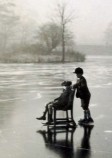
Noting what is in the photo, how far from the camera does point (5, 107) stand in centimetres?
1474

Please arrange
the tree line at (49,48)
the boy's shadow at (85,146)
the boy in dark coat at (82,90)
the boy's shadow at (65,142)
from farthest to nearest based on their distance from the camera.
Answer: the tree line at (49,48), the boy in dark coat at (82,90), the boy's shadow at (65,142), the boy's shadow at (85,146)

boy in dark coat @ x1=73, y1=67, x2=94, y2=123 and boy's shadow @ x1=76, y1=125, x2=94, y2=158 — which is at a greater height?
boy in dark coat @ x1=73, y1=67, x2=94, y2=123

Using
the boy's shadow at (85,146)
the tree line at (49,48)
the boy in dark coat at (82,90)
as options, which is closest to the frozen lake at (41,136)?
the boy's shadow at (85,146)

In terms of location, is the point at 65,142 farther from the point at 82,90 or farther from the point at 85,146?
the point at 82,90

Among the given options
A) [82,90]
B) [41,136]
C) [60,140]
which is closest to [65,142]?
[60,140]

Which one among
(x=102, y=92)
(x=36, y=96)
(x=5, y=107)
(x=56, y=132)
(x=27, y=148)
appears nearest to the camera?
(x=27, y=148)

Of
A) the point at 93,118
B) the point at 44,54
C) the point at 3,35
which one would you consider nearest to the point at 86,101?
the point at 93,118

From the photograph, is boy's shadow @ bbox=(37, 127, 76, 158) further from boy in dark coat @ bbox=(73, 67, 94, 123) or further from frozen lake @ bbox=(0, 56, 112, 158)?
boy in dark coat @ bbox=(73, 67, 94, 123)

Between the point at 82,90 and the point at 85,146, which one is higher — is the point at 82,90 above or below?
above

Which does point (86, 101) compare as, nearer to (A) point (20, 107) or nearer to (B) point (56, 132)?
(B) point (56, 132)

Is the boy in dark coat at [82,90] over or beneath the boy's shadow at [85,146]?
over

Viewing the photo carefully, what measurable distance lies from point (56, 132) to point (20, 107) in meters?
4.60

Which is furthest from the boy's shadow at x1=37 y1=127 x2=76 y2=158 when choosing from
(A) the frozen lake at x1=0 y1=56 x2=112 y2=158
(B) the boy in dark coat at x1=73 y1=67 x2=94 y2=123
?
(B) the boy in dark coat at x1=73 y1=67 x2=94 y2=123

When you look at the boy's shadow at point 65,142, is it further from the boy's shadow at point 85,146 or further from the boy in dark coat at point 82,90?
A: the boy in dark coat at point 82,90
